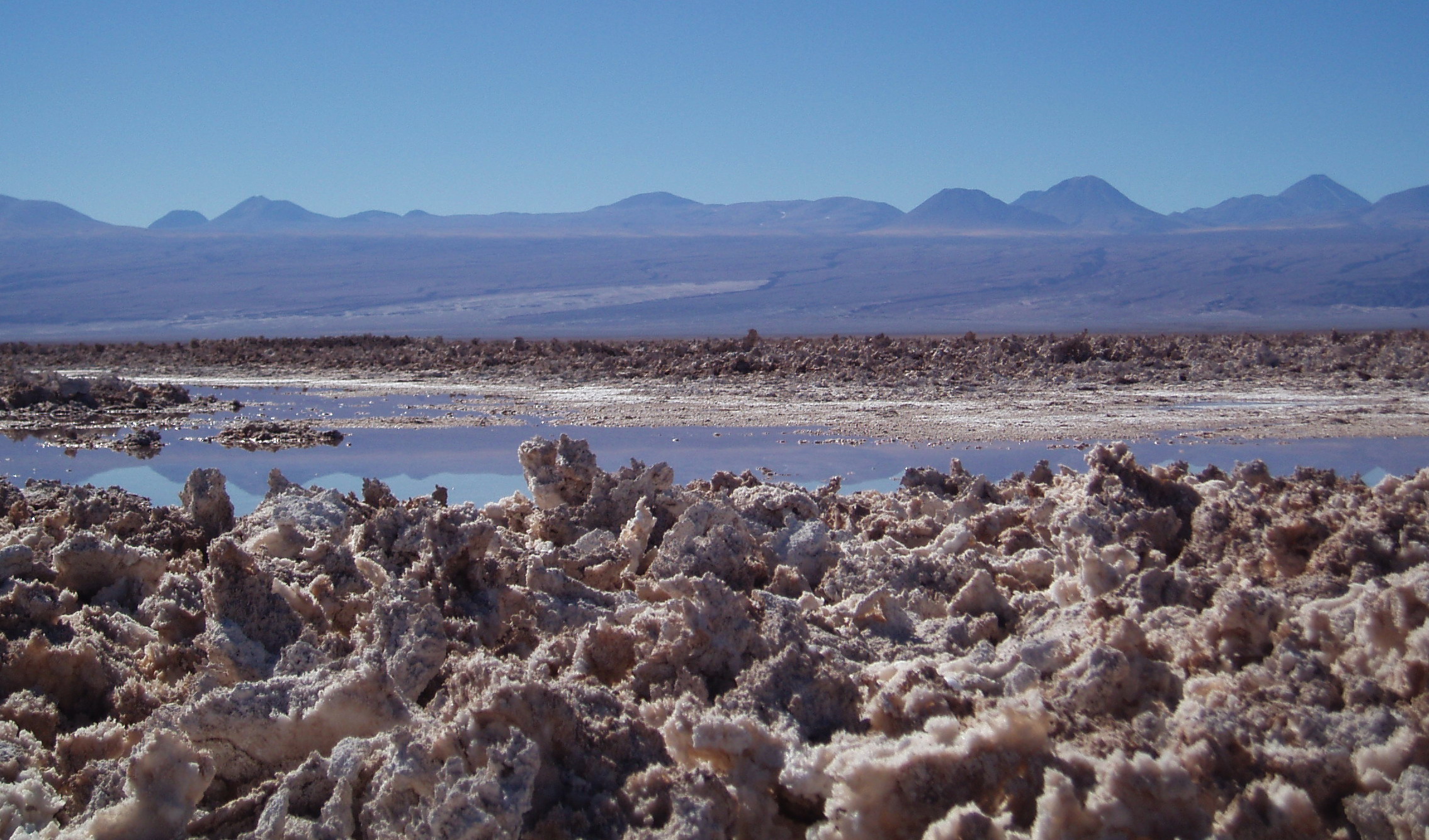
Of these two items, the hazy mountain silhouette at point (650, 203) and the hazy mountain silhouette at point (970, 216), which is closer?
the hazy mountain silhouette at point (970, 216)

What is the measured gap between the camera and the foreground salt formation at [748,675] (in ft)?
6.22

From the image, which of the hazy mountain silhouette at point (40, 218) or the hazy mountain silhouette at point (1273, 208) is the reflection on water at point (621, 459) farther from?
the hazy mountain silhouette at point (1273, 208)

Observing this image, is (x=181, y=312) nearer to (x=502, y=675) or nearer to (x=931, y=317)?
(x=931, y=317)

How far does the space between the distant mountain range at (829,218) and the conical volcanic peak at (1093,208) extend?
21 cm

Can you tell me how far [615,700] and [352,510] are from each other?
243 centimetres

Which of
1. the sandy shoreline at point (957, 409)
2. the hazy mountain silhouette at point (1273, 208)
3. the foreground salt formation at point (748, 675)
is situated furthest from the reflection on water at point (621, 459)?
the hazy mountain silhouette at point (1273, 208)

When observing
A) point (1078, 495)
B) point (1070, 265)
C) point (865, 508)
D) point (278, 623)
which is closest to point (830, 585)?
point (1078, 495)

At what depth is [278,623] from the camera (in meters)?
2.99

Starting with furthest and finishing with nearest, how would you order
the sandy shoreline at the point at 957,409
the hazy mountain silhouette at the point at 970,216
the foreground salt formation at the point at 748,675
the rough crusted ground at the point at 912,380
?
the hazy mountain silhouette at the point at 970,216
the rough crusted ground at the point at 912,380
the sandy shoreline at the point at 957,409
the foreground salt formation at the point at 748,675

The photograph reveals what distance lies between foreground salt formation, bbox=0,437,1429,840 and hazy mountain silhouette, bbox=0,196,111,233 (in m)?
152

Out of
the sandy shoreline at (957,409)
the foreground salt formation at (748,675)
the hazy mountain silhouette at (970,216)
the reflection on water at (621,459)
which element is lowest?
the reflection on water at (621,459)

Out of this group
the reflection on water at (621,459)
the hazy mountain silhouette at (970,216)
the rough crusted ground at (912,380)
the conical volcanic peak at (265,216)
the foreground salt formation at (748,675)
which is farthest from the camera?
the conical volcanic peak at (265,216)

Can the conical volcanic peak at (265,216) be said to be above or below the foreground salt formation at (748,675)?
above

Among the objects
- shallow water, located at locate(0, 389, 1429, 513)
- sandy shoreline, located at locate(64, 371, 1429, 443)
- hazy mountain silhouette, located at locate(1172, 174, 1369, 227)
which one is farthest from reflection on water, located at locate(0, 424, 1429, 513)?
hazy mountain silhouette, located at locate(1172, 174, 1369, 227)
